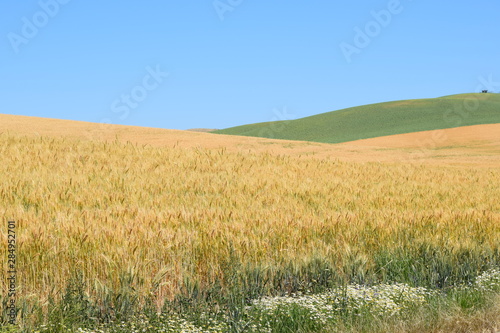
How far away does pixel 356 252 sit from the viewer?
227 inches

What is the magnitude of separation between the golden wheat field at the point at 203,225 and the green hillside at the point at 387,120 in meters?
47.9

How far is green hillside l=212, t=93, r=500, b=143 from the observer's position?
61.7 m

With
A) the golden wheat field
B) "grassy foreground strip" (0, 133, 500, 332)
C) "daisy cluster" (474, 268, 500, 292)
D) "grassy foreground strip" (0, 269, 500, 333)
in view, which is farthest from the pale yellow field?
"grassy foreground strip" (0, 269, 500, 333)

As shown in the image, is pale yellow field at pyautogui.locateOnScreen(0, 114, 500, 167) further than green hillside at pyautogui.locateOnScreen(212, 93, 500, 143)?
No

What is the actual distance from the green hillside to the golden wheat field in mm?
47928

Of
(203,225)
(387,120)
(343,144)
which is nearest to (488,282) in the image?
(203,225)

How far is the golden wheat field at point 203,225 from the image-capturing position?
4918 millimetres

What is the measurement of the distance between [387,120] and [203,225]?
6848 cm

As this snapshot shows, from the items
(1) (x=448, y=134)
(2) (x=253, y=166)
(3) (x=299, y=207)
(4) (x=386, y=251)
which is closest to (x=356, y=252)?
(4) (x=386, y=251)

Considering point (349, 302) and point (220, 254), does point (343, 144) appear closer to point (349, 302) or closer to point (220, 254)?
point (220, 254)

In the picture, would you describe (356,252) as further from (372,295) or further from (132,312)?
(132,312)

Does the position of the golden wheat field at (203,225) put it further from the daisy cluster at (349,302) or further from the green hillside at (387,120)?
the green hillside at (387,120)

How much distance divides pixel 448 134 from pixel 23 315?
50.0m

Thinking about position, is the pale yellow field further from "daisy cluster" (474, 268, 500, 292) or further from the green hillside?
"daisy cluster" (474, 268, 500, 292)
